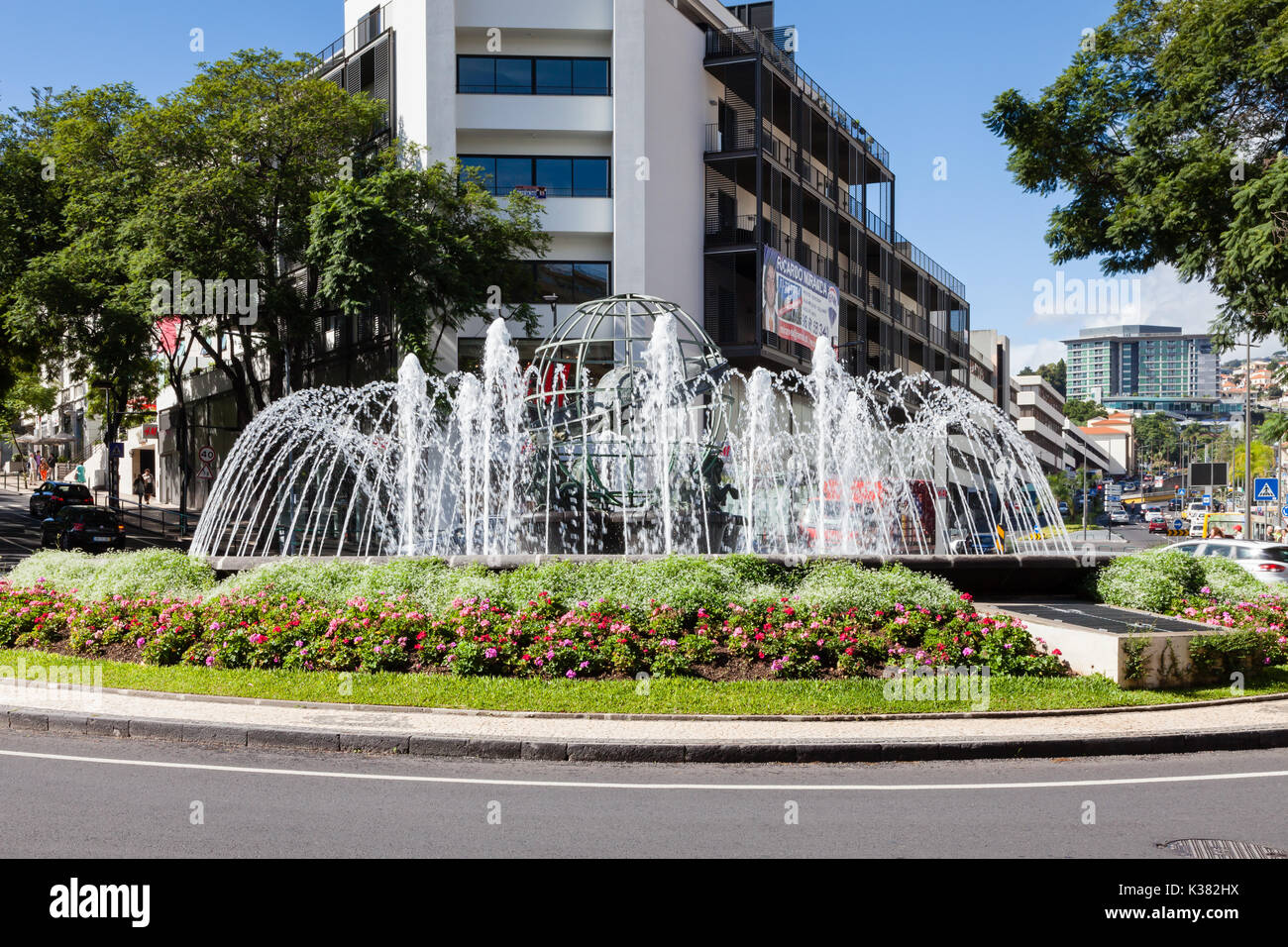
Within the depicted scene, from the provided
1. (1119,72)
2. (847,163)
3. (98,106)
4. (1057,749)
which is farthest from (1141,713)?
(847,163)

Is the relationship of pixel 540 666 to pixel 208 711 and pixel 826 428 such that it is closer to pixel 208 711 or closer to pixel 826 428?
pixel 208 711

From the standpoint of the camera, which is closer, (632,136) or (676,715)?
(676,715)

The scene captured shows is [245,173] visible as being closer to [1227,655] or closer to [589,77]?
[589,77]

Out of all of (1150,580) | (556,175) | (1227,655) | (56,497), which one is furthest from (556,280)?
(1227,655)

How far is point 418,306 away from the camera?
106 ft

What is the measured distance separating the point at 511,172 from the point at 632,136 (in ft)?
15.4

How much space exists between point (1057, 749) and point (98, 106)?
3679 centimetres

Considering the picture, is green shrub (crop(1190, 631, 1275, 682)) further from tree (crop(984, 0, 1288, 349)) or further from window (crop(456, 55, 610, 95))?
window (crop(456, 55, 610, 95))

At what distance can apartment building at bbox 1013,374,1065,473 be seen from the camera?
128625 millimetres

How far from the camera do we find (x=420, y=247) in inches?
1294

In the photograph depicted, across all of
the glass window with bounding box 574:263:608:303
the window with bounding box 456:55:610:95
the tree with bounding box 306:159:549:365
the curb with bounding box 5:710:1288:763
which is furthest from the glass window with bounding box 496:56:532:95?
the curb with bounding box 5:710:1288:763

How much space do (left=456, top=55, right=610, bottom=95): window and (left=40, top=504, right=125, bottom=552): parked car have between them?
19599mm

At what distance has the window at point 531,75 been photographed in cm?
3988

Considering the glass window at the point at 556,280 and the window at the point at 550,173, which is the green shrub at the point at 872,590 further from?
the window at the point at 550,173
